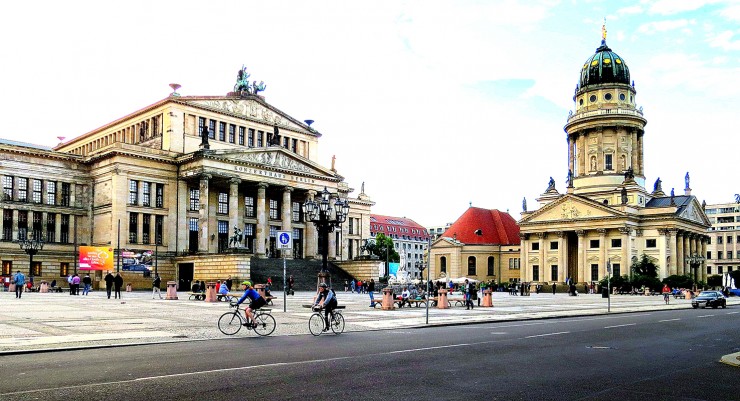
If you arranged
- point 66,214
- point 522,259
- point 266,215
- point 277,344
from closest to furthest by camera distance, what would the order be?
point 277,344
point 66,214
point 266,215
point 522,259

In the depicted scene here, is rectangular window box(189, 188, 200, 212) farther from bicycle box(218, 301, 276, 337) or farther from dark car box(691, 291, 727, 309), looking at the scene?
bicycle box(218, 301, 276, 337)

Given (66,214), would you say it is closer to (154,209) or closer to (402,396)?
(154,209)

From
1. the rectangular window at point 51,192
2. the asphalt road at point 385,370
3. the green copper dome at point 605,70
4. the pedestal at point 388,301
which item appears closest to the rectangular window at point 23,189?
the rectangular window at point 51,192

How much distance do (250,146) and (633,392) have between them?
7176 cm

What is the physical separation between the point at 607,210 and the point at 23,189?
242ft

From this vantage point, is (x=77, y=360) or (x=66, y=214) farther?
(x=66, y=214)

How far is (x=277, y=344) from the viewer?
19234 mm

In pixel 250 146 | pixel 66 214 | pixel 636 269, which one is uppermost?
pixel 250 146

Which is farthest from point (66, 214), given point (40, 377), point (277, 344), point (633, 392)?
point (633, 392)

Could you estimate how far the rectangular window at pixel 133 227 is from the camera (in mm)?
68625

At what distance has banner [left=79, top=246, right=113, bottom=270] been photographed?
207 feet

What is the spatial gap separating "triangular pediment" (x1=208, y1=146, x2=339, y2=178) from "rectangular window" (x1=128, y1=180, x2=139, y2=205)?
8.00m

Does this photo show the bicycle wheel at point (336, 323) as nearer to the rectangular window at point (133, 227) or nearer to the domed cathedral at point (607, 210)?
the rectangular window at point (133, 227)

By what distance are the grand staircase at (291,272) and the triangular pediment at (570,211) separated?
1701 inches
